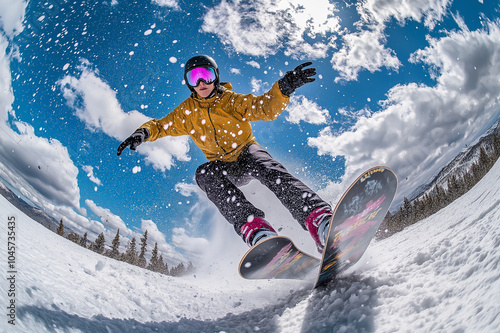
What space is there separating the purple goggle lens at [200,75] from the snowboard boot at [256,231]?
6.89 ft

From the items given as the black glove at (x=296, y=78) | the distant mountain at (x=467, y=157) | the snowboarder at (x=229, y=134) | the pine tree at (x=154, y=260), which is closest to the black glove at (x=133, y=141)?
the snowboarder at (x=229, y=134)

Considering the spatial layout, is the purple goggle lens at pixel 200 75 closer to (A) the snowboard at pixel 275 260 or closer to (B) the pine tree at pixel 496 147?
(A) the snowboard at pixel 275 260

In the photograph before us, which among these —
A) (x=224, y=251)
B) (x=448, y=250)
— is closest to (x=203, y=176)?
(x=448, y=250)

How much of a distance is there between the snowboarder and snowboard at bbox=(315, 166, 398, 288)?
252mm

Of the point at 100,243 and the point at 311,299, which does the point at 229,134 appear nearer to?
the point at 311,299

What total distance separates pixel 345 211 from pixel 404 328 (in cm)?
88

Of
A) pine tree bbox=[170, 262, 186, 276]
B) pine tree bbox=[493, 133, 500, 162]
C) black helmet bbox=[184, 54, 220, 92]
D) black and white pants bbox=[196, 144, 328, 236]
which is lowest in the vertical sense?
pine tree bbox=[170, 262, 186, 276]

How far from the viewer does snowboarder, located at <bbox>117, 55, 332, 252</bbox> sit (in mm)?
2475

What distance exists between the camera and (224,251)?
8.82 meters

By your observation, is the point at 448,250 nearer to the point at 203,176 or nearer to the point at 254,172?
the point at 254,172

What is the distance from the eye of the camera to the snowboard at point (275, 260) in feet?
7.00

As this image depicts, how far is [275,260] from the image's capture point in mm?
2334

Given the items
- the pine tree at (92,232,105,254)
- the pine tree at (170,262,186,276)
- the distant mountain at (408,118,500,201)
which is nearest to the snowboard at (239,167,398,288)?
the distant mountain at (408,118,500,201)

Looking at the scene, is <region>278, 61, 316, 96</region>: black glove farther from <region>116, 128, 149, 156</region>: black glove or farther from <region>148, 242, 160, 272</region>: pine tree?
<region>148, 242, 160, 272</region>: pine tree
